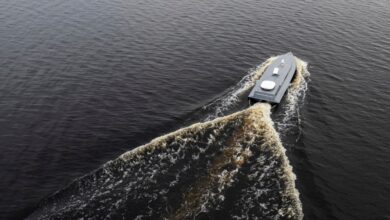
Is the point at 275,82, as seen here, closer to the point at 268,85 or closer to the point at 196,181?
the point at 268,85

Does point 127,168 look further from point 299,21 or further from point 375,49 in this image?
point 299,21

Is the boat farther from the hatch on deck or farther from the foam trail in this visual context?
the foam trail

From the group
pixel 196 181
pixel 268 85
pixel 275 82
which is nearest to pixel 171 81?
pixel 268 85

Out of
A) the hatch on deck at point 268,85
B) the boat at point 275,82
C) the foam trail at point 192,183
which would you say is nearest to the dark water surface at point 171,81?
the foam trail at point 192,183

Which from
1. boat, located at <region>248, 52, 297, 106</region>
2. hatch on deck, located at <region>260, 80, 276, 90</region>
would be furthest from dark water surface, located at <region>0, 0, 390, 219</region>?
hatch on deck, located at <region>260, 80, 276, 90</region>

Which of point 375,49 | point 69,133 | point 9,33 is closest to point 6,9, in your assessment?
point 9,33
